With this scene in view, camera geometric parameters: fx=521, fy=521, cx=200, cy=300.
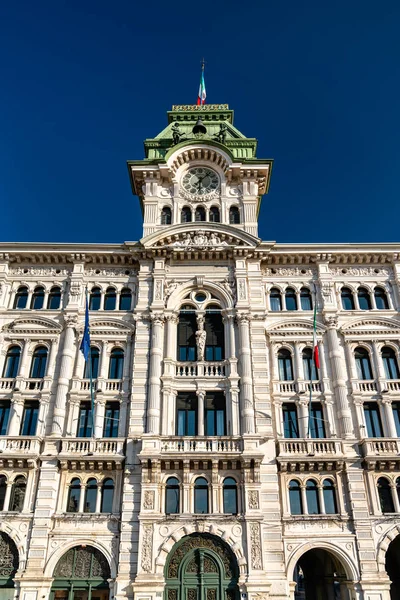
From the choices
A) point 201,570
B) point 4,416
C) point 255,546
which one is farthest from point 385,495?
point 4,416

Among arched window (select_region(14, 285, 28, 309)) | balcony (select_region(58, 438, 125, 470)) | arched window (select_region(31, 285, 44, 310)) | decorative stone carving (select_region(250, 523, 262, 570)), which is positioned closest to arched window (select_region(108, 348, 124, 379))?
balcony (select_region(58, 438, 125, 470))

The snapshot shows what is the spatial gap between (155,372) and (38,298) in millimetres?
10503

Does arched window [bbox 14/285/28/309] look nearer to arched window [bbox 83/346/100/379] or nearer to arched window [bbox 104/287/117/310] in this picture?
arched window [bbox 104/287/117/310]

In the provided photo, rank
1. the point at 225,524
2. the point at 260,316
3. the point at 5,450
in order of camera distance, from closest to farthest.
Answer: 1. the point at 225,524
2. the point at 5,450
3. the point at 260,316

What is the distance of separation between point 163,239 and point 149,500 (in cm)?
1718

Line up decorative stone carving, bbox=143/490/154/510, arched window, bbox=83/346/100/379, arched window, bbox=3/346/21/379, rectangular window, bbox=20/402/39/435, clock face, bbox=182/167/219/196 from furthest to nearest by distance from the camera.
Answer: clock face, bbox=182/167/219/196 → arched window, bbox=3/346/21/379 → arched window, bbox=83/346/100/379 → rectangular window, bbox=20/402/39/435 → decorative stone carving, bbox=143/490/154/510

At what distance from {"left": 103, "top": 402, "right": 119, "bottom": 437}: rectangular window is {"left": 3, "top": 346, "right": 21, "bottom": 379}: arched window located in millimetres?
6584

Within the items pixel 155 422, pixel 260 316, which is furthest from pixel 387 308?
pixel 155 422

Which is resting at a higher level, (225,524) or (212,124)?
(212,124)

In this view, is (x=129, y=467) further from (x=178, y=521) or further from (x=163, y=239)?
(x=163, y=239)

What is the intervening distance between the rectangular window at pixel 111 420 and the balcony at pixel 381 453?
48.4ft

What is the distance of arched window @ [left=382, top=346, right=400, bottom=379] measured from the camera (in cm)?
3375

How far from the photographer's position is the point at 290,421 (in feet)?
106

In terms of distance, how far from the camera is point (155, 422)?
30859mm
